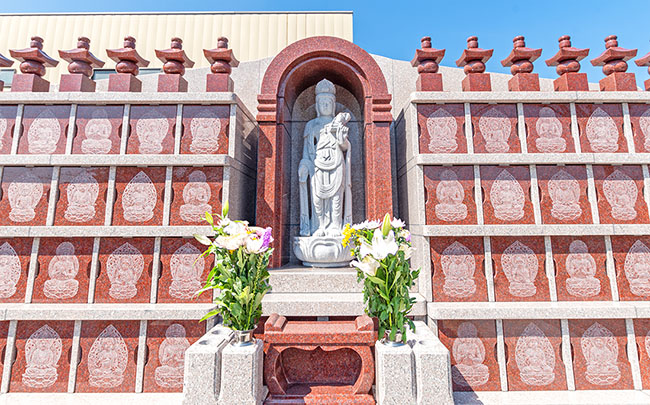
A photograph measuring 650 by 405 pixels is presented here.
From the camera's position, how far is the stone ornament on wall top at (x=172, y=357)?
4.05m

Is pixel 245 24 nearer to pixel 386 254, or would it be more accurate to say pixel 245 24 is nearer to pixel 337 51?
pixel 337 51

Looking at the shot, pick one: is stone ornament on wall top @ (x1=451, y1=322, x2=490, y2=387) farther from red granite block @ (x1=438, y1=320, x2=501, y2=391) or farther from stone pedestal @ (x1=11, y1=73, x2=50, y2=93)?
stone pedestal @ (x1=11, y1=73, x2=50, y2=93)

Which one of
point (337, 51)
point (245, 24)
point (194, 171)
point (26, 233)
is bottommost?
point (26, 233)

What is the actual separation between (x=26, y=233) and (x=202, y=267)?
2501mm

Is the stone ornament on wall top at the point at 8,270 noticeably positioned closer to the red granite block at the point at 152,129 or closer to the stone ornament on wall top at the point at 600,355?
the red granite block at the point at 152,129

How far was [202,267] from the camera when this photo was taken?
437cm

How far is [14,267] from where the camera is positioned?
14.1ft

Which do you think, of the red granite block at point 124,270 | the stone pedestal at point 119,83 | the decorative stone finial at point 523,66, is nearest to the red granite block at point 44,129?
the stone pedestal at point 119,83

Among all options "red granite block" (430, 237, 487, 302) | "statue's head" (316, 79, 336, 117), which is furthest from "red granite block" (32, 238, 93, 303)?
"red granite block" (430, 237, 487, 302)

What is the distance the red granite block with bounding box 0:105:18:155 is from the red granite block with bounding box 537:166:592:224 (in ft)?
25.8

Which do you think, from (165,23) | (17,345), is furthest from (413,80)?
(165,23)

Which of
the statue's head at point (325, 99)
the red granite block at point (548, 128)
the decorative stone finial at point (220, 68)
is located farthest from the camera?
the statue's head at point (325, 99)

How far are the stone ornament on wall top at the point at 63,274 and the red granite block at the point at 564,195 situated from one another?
6.73m

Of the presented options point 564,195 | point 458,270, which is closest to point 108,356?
point 458,270
